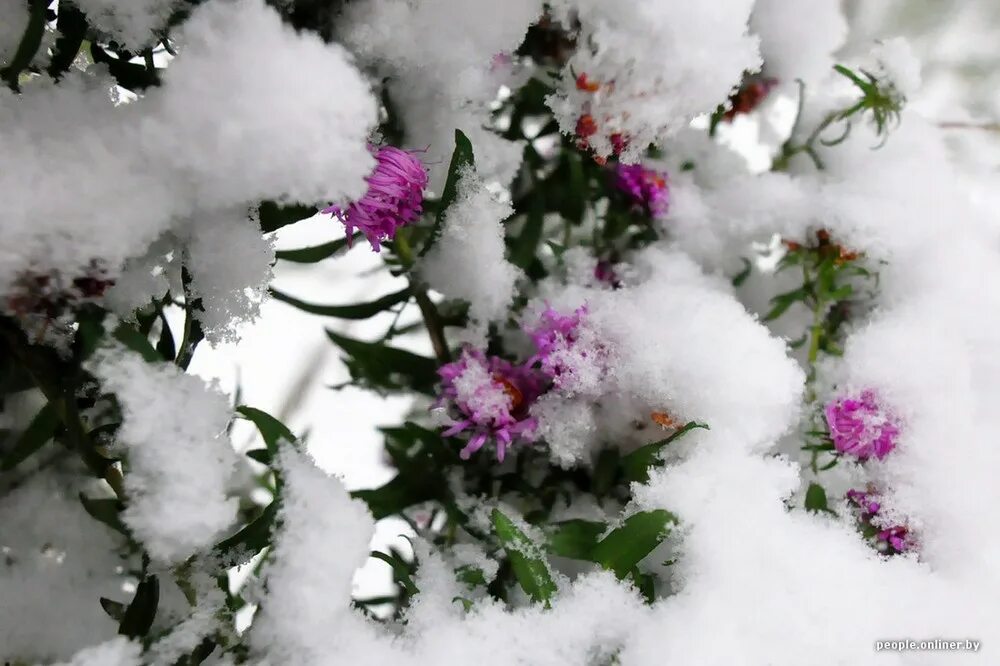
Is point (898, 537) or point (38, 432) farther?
point (898, 537)

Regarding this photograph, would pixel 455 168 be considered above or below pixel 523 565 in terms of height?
above

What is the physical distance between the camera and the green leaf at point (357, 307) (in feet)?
1.77

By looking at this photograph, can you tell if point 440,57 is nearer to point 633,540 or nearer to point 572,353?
point 572,353

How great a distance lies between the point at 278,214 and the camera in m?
0.40

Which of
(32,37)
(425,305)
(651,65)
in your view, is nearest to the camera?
(32,37)

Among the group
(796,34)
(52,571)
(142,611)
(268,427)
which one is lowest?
(52,571)

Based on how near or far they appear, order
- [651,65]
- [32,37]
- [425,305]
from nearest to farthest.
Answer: [32,37]
[651,65]
[425,305]

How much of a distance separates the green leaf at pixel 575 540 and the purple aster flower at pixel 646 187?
0.28 metres

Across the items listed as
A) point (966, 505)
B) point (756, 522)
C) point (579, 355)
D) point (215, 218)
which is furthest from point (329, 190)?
point (966, 505)

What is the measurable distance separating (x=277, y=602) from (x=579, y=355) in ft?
0.75

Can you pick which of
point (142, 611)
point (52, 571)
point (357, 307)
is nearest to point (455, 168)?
point (357, 307)

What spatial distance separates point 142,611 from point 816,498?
412mm

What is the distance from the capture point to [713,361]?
0.47 metres

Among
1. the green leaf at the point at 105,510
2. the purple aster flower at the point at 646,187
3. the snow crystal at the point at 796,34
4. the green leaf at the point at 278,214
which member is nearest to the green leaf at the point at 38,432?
the green leaf at the point at 105,510
